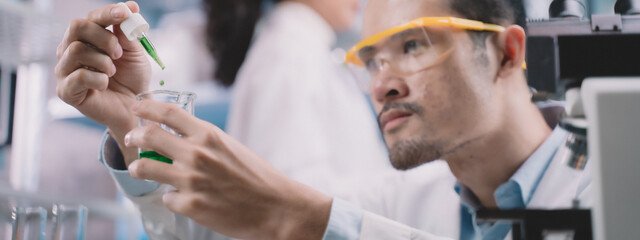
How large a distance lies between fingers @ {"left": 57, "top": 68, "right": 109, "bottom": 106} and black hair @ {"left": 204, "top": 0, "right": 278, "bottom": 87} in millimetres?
1471

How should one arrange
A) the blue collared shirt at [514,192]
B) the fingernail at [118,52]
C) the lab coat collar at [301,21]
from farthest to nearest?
the lab coat collar at [301,21] → the blue collared shirt at [514,192] → the fingernail at [118,52]

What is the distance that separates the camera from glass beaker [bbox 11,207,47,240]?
1.25 metres

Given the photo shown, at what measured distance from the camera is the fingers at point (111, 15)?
1.12 m

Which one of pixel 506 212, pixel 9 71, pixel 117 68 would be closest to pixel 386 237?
pixel 506 212

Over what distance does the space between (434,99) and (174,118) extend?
77 cm

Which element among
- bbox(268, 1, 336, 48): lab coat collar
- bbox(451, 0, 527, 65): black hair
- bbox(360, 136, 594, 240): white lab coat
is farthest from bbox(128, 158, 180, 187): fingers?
bbox(268, 1, 336, 48): lab coat collar

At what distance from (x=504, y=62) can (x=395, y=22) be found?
31 cm

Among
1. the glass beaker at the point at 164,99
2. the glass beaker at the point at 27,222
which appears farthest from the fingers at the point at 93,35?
the glass beaker at the point at 27,222

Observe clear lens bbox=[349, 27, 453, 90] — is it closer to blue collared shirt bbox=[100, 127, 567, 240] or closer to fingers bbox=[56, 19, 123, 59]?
blue collared shirt bbox=[100, 127, 567, 240]

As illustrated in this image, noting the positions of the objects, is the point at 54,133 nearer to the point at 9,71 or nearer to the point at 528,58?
the point at 9,71

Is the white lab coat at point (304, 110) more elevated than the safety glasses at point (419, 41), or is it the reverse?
the safety glasses at point (419, 41)

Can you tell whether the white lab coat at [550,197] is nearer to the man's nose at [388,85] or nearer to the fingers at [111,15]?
the man's nose at [388,85]

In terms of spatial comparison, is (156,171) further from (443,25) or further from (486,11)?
(486,11)

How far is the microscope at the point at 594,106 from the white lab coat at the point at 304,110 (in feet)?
3.61
